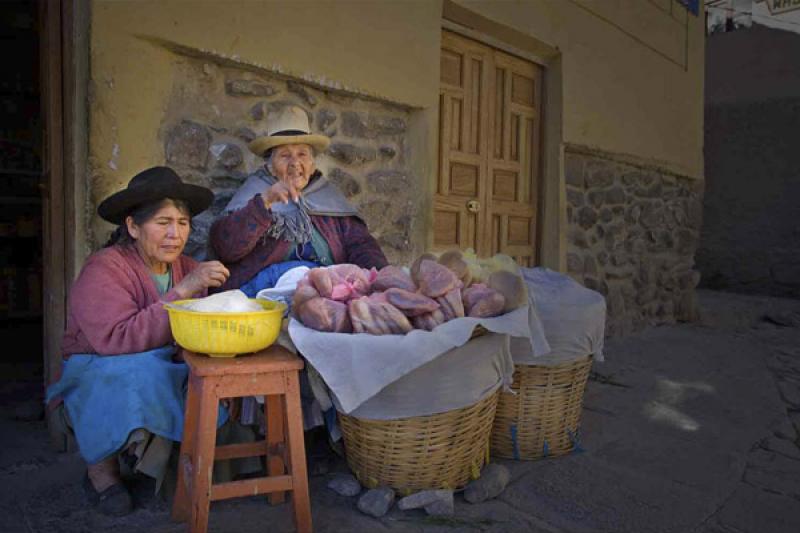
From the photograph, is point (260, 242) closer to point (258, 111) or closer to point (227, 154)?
point (227, 154)

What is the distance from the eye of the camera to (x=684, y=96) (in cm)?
630

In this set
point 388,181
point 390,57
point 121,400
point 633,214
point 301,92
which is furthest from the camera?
point 633,214

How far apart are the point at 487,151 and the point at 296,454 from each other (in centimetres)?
315

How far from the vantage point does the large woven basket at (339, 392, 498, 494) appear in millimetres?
2021

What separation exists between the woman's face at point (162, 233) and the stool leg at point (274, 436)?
65 cm

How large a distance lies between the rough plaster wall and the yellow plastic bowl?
8592 millimetres

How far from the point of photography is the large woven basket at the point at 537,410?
2498 millimetres

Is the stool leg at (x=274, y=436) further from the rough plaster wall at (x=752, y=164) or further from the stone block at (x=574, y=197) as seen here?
the rough plaster wall at (x=752, y=164)

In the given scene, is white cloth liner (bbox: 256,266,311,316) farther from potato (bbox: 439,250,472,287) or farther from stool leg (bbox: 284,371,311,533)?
potato (bbox: 439,250,472,287)

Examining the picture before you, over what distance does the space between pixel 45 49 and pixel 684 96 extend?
589 centimetres

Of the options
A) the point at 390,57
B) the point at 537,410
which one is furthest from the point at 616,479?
the point at 390,57

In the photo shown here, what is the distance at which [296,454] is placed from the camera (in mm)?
1821

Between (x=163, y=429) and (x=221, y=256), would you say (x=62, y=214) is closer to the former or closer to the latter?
(x=221, y=256)

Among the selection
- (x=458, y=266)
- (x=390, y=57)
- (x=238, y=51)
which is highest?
(x=390, y=57)
